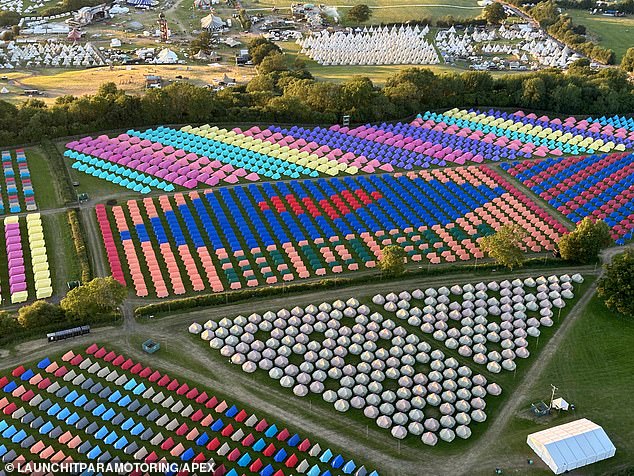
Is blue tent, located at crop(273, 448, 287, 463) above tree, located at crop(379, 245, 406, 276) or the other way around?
the other way around

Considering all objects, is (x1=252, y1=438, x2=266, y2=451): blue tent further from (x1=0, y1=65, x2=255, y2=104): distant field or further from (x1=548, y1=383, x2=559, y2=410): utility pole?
(x1=0, y1=65, x2=255, y2=104): distant field

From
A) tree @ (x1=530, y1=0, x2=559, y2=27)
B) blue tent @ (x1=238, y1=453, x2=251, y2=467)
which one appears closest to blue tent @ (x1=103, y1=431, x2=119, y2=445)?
blue tent @ (x1=238, y1=453, x2=251, y2=467)

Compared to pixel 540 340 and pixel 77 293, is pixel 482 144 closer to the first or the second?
pixel 540 340

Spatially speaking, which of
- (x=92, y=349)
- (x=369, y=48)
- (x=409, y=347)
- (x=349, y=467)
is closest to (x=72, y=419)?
(x=92, y=349)

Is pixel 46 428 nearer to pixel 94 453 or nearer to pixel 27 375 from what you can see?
pixel 94 453

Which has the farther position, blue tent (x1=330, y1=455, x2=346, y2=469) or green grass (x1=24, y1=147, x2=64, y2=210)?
green grass (x1=24, y1=147, x2=64, y2=210)

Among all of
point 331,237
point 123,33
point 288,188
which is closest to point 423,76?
point 288,188
